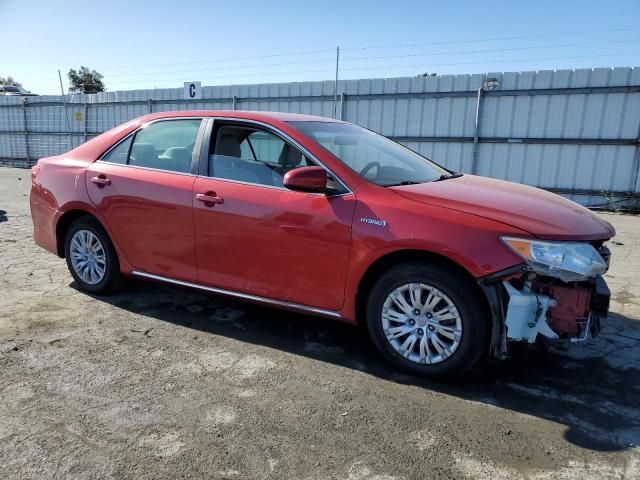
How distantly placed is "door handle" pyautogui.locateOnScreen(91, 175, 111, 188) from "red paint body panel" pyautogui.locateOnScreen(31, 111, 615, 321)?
0.12 ft

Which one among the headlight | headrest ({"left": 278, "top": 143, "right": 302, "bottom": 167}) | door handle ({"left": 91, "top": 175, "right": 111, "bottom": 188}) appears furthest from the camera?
door handle ({"left": 91, "top": 175, "right": 111, "bottom": 188})

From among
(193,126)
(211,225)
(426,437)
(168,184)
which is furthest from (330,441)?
(193,126)

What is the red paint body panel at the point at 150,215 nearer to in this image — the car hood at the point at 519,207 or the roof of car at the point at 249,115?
the roof of car at the point at 249,115

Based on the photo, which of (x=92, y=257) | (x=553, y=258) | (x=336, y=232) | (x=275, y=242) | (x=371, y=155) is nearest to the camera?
(x=553, y=258)

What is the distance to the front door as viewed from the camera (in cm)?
334

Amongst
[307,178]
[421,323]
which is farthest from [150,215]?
[421,323]

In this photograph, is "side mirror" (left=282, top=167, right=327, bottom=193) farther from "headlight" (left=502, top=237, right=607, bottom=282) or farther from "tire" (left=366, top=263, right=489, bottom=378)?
"headlight" (left=502, top=237, right=607, bottom=282)

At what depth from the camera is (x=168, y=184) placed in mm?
3973

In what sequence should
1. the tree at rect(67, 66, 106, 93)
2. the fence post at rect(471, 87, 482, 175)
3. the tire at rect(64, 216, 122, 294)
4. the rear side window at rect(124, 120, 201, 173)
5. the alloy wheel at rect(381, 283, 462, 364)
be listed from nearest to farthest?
1. the alloy wheel at rect(381, 283, 462, 364)
2. the rear side window at rect(124, 120, 201, 173)
3. the tire at rect(64, 216, 122, 294)
4. the fence post at rect(471, 87, 482, 175)
5. the tree at rect(67, 66, 106, 93)

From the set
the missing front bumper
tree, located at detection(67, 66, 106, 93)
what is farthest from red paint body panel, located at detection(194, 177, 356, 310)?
tree, located at detection(67, 66, 106, 93)

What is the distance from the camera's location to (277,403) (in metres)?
2.89

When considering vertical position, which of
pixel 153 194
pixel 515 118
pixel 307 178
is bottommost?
pixel 153 194

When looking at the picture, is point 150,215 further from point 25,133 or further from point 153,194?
point 25,133

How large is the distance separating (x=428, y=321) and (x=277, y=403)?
1026mm
